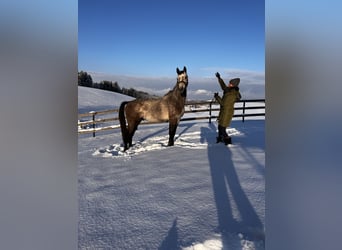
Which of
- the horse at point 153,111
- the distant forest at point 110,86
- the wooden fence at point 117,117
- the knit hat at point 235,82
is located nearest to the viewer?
the knit hat at point 235,82

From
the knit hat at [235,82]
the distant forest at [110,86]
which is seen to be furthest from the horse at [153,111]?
the distant forest at [110,86]

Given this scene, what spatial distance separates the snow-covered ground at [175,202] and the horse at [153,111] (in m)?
1.25

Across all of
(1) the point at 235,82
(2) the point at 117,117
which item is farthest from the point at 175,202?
(2) the point at 117,117

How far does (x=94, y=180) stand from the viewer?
3.25 meters

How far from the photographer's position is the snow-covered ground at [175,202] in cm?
173

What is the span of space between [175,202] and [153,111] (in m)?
3.60

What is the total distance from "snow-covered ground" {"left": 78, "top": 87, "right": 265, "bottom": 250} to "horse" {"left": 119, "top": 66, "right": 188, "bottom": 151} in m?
1.25

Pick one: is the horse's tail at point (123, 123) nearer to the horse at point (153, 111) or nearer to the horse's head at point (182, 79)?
the horse at point (153, 111)

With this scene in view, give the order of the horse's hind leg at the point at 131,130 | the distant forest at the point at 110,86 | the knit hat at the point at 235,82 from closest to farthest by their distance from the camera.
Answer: the knit hat at the point at 235,82, the horse's hind leg at the point at 131,130, the distant forest at the point at 110,86

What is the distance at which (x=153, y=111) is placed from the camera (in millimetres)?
5730

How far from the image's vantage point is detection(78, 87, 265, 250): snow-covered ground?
68.0 inches

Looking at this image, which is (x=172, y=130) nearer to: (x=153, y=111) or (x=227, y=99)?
(x=153, y=111)
